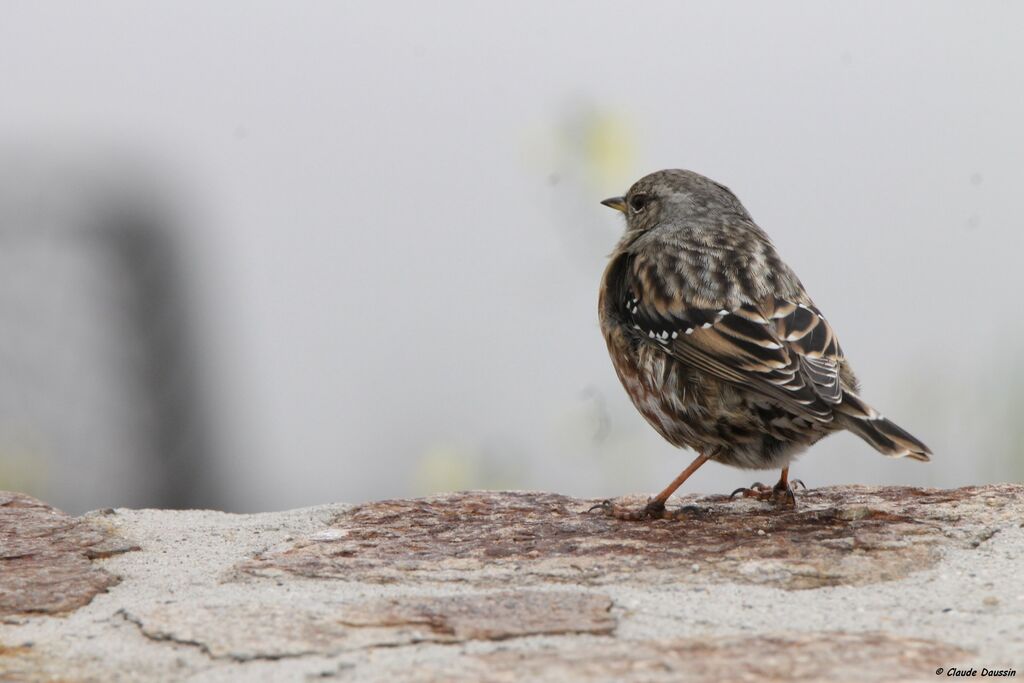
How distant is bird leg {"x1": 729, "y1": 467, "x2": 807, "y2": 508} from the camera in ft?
13.3

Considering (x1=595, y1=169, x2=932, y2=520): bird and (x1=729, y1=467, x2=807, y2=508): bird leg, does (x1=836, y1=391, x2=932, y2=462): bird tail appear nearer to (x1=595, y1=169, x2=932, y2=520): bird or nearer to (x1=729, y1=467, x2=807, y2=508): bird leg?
(x1=595, y1=169, x2=932, y2=520): bird

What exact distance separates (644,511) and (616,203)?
7.29 ft

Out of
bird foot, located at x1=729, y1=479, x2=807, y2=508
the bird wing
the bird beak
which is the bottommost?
bird foot, located at x1=729, y1=479, x2=807, y2=508

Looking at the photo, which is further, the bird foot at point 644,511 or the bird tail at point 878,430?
the bird foot at point 644,511

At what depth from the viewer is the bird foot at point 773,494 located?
4.05 meters

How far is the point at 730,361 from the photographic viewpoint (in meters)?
4.02

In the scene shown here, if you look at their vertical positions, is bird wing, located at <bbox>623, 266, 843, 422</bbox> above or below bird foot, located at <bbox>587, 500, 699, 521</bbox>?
above

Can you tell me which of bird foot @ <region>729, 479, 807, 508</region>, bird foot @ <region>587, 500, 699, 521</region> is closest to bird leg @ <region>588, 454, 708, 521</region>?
bird foot @ <region>587, 500, 699, 521</region>

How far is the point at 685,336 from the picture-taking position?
13.9 feet

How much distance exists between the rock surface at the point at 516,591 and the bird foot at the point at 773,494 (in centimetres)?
6

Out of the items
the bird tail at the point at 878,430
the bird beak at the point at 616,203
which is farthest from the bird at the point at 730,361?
the bird beak at the point at 616,203

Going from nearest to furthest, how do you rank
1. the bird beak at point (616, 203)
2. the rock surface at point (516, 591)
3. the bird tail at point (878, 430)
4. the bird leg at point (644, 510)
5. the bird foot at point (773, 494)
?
the rock surface at point (516, 591) → the bird tail at point (878, 430) → the bird leg at point (644, 510) → the bird foot at point (773, 494) → the bird beak at point (616, 203)

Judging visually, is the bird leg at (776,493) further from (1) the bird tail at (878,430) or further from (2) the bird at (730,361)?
(1) the bird tail at (878,430)

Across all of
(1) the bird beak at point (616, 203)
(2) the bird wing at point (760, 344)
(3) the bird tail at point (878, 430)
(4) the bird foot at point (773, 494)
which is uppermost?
(1) the bird beak at point (616, 203)
